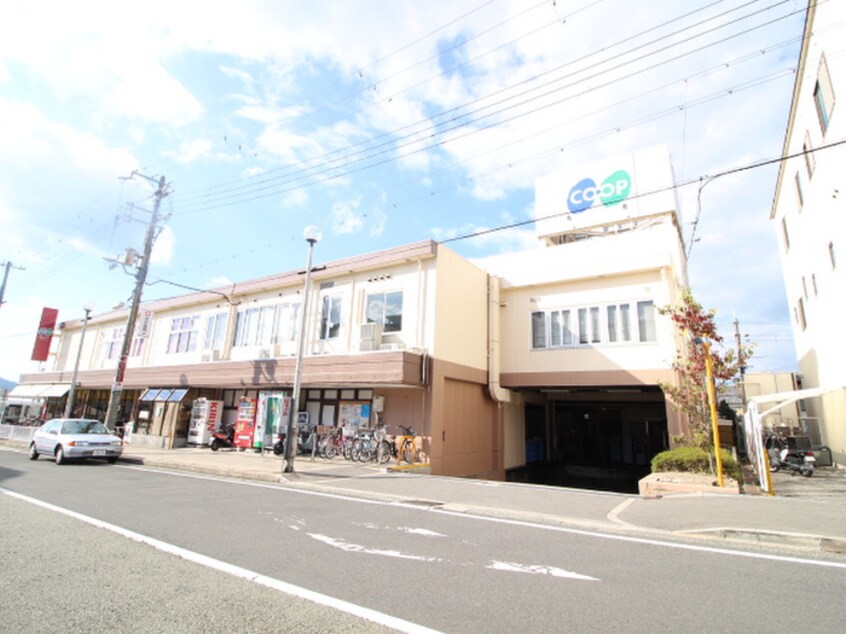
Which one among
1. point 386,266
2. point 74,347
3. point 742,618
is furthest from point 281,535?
point 74,347

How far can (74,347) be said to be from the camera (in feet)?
109

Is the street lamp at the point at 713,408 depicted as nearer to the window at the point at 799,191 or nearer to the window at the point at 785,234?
the window at the point at 799,191

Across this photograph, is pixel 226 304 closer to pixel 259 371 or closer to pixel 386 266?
pixel 259 371

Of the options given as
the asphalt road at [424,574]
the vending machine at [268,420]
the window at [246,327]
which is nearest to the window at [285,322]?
the window at [246,327]

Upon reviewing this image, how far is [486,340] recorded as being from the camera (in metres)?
18.5

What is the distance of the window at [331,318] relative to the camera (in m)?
18.3

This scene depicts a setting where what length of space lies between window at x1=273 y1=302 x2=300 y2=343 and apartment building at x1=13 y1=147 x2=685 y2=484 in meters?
0.06

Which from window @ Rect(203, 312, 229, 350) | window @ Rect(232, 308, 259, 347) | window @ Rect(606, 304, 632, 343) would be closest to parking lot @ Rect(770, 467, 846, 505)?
window @ Rect(606, 304, 632, 343)

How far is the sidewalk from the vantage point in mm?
6184

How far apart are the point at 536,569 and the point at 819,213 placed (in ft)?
60.6

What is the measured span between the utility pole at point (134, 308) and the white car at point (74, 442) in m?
3.25

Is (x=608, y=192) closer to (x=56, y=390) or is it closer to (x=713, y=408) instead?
(x=713, y=408)

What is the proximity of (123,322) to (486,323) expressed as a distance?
78.9ft

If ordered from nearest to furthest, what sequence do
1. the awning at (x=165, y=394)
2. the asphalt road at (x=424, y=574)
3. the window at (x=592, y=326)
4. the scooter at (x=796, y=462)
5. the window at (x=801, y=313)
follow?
the asphalt road at (x=424, y=574) → the scooter at (x=796, y=462) → the window at (x=592, y=326) → the window at (x=801, y=313) → the awning at (x=165, y=394)
